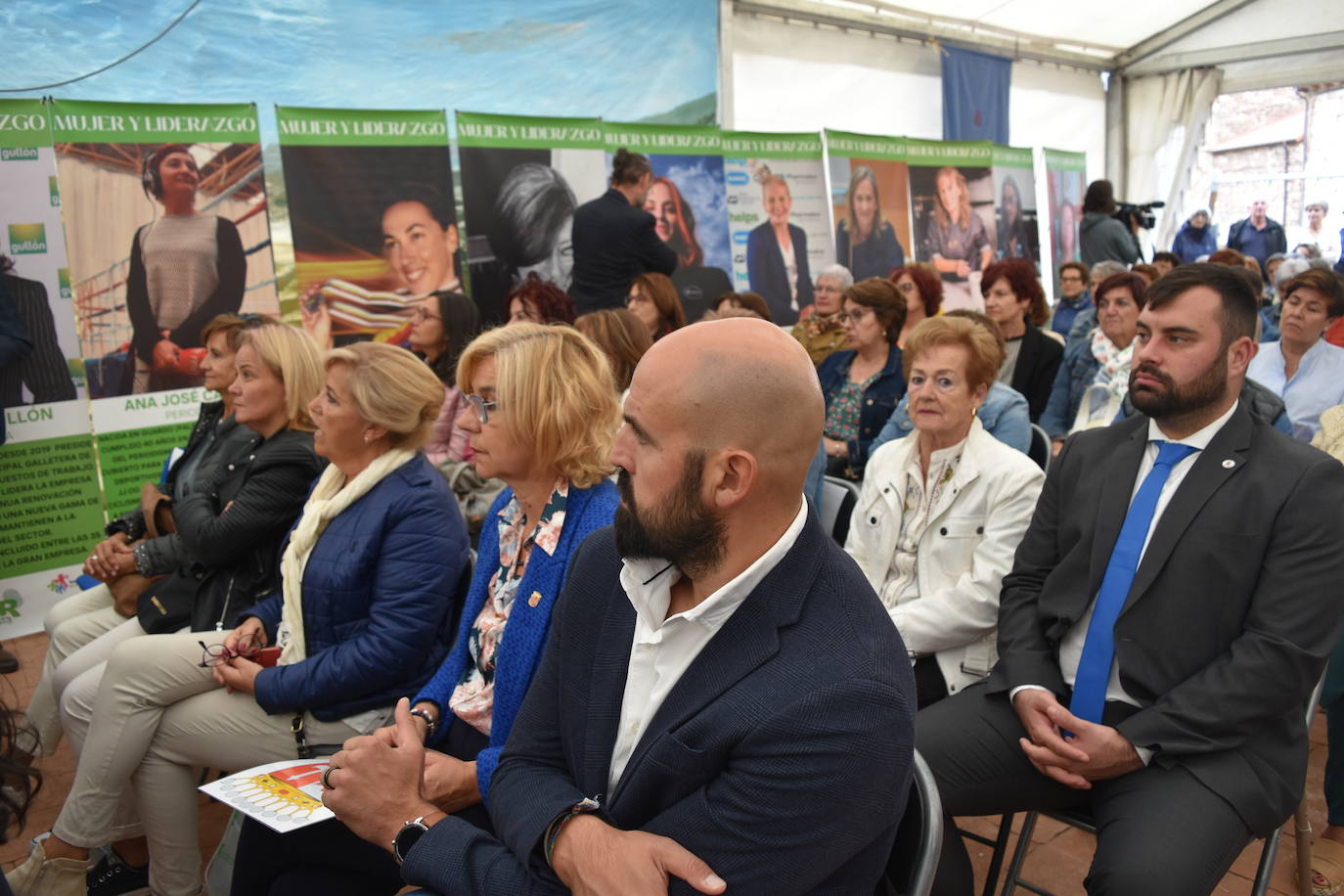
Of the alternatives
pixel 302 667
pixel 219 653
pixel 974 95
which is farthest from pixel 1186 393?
pixel 974 95

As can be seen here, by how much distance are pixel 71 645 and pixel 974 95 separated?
10.00 m

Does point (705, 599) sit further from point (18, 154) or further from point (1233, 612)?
point (18, 154)

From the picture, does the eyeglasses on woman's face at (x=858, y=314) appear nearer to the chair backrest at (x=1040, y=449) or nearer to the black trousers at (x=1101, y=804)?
the chair backrest at (x=1040, y=449)

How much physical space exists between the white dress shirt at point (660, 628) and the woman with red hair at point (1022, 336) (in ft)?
14.1

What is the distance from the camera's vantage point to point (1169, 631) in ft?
6.68

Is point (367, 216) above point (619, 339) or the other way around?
above

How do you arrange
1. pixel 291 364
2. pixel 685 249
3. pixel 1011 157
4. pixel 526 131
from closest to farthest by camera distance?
1. pixel 291 364
2. pixel 526 131
3. pixel 685 249
4. pixel 1011 157

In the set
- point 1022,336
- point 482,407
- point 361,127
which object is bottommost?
point 1022,336

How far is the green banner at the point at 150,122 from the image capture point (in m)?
4.75

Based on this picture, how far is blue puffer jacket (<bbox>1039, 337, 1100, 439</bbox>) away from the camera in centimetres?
491

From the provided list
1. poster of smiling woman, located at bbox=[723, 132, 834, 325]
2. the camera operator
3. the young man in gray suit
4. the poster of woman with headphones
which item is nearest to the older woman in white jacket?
the young man in gray suit

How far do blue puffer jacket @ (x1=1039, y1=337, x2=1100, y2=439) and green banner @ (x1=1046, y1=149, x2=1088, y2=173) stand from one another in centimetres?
719

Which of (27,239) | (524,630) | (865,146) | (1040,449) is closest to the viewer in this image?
(524,630)

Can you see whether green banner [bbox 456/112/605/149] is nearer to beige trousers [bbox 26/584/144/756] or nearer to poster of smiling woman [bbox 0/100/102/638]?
poster of smiling woman [bbox 0/100/102/638]
